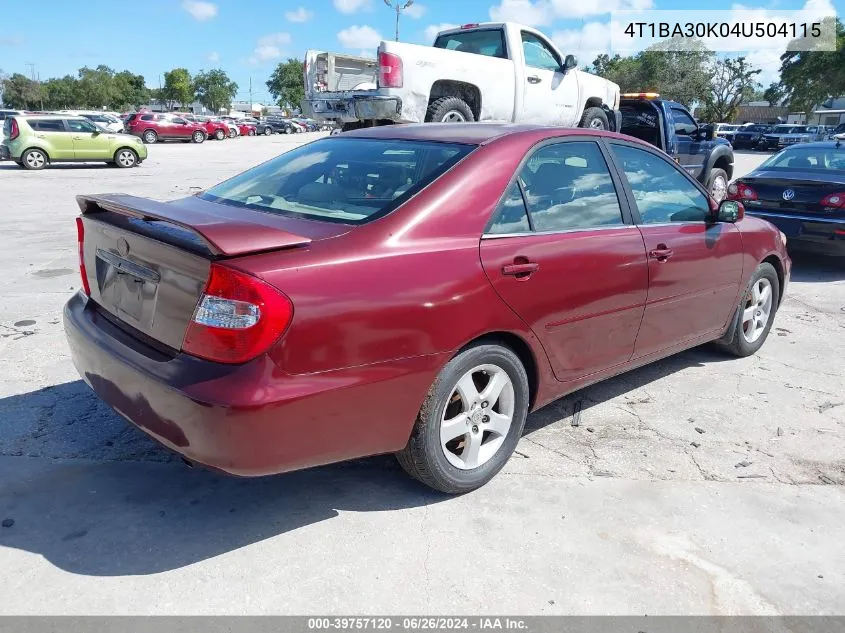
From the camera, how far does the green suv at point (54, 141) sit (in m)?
20.7

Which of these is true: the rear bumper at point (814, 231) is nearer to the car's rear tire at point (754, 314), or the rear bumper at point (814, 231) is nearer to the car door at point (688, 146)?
the car's rear tire at point (754, 314)

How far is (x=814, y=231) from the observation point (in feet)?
25.5

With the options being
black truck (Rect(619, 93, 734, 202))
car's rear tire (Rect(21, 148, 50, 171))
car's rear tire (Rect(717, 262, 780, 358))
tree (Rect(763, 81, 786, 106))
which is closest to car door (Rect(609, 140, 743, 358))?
car's rear tire (Rect(717, 262, 780, 358))

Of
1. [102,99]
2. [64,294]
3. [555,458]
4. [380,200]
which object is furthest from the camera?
[102,99]

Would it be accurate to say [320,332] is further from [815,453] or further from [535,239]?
[815,453]

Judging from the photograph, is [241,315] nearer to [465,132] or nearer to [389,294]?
[389,294]

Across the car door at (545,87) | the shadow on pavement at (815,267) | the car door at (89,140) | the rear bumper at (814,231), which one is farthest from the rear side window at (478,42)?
the car door at (89,140)

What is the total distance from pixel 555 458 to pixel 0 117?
101 feet

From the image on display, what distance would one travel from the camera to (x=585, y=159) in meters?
3.75

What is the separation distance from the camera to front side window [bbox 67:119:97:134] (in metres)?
21.2

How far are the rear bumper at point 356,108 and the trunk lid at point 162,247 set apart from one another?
6746mm

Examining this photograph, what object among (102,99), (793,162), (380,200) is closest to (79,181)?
(793,162)

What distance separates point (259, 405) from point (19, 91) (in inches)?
4403

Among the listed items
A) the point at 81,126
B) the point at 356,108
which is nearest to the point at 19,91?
the point at 81,126
